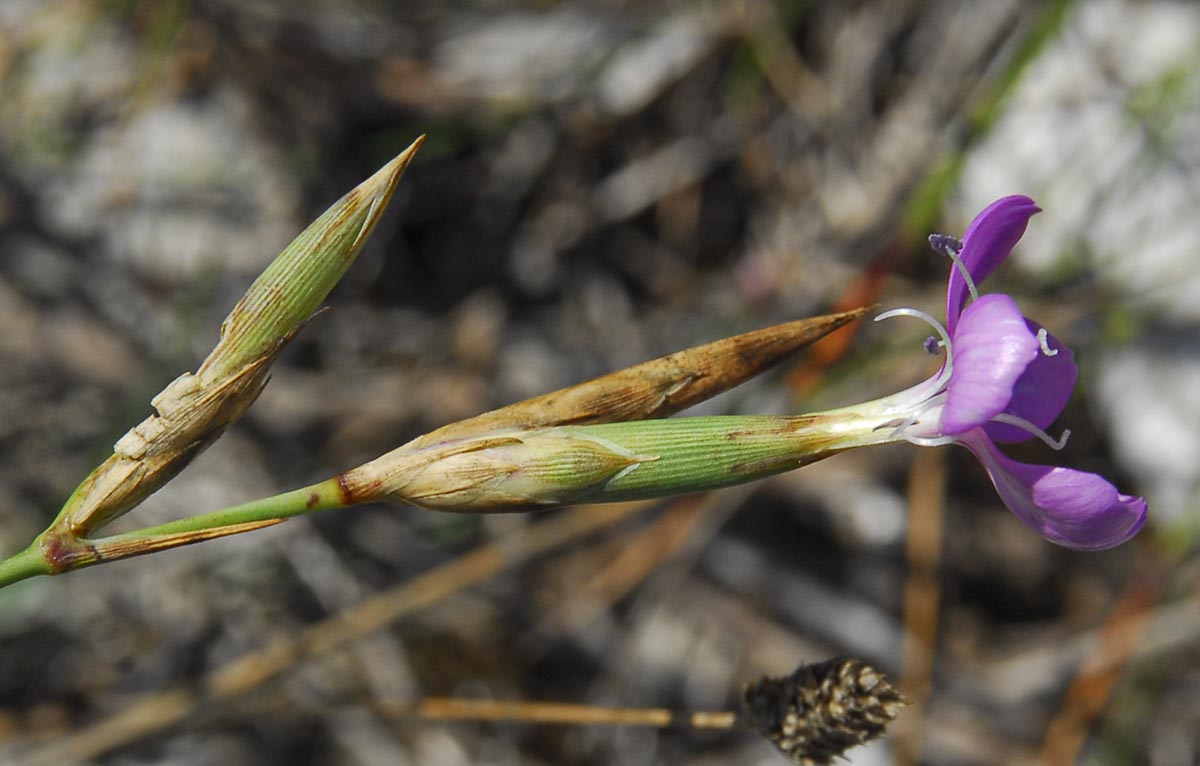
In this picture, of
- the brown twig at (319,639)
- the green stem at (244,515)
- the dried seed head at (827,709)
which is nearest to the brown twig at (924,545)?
the brown twig at (319,639)

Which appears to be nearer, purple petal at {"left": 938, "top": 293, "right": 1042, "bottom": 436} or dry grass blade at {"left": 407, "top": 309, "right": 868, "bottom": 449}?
purple petal at {"left": 938, "top": 293, "right": 1042, "bottom": 436}

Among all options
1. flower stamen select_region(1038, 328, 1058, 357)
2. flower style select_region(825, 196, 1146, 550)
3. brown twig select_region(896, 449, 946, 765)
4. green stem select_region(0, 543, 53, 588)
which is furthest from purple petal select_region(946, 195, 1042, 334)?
brown twig select_region(896, 449, 946, 765)

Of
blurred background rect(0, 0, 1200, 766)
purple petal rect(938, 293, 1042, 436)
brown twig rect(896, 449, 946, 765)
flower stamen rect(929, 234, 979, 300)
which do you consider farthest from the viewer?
brown twig rect(896, 449, 946, 765)


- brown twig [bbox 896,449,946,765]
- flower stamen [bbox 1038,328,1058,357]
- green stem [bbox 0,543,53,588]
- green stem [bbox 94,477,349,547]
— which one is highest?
brown twig [bbox 896,449,946,765]

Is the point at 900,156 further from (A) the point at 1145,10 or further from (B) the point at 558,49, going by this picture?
(B) the point at 558,49

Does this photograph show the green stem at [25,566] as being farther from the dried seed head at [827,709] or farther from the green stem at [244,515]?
the dried seed head at [827,709]

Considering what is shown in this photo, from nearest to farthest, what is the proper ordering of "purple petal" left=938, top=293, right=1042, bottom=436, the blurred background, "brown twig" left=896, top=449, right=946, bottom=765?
"purple petal" left=938, top=293, right=1042, bottom=436
the blurred background
"brown twig" left=896, top=449, right=946, bottom=765

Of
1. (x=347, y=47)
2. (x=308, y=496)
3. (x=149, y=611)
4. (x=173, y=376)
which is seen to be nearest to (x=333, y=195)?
(x=347, y=47)

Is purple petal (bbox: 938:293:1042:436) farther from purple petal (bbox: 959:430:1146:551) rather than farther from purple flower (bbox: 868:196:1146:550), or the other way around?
purple petal (bbox: 959:430:1146:551)
